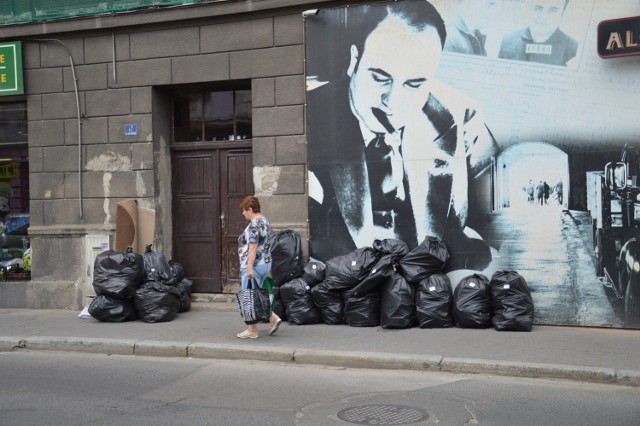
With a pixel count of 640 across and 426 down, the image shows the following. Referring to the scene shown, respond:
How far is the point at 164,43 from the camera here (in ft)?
38.5

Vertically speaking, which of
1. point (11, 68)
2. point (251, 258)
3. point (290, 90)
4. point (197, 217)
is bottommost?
point (251, 258)

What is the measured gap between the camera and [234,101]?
11.9 metres

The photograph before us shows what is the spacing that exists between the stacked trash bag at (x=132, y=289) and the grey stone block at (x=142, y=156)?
1565 mm

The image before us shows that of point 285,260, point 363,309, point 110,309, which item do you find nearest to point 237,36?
point 285,260

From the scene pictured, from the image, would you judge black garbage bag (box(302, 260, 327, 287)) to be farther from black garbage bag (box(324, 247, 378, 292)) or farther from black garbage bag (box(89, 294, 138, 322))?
black garbage bag (box(89, 294, 138, 322))

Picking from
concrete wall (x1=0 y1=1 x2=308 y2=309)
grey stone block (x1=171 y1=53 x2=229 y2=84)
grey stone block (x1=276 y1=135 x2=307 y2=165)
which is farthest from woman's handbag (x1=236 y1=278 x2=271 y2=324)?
grey stone block (x1=171 y1=53 x2=229 y2=84)

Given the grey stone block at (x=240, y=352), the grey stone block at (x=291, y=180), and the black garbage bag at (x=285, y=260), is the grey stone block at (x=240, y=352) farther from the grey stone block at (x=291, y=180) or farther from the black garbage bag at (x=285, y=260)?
the grey stone block at (x=291, y=180)

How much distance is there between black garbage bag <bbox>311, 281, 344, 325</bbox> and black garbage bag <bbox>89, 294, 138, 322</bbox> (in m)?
2.75

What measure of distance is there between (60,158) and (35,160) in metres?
0.51

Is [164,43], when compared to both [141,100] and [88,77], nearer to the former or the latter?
[141,100]

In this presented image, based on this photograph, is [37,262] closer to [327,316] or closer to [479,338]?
[327,316]

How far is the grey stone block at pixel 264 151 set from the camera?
439 inches

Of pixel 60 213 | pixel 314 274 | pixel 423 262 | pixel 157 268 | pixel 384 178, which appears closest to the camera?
pixel 423 262

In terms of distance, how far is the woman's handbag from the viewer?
8.88 meters
